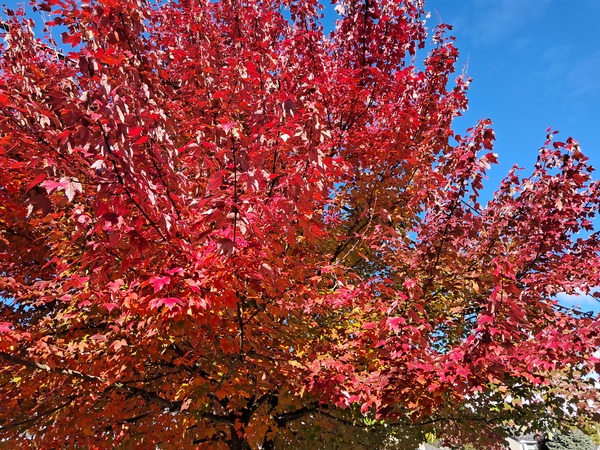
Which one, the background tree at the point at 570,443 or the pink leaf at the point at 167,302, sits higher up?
the background tree at the point at 570,443

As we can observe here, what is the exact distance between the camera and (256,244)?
285cm

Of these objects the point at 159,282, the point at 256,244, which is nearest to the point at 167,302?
the point at 159,282

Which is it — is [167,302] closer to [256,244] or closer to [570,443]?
[256,244]

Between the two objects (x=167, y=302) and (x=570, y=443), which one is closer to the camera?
(x=167, y=302)

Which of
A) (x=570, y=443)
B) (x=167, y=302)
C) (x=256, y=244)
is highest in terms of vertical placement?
(x=570, y=443)

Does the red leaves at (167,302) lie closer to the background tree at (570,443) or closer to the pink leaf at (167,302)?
the pink leaf at (167,302)

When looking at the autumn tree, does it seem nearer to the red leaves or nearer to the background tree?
the red leaves

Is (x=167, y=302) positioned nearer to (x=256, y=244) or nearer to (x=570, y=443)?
(x=256, y=244)

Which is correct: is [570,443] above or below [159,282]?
above

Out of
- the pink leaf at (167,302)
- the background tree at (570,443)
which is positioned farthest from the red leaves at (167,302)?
the background tree at (570,443)

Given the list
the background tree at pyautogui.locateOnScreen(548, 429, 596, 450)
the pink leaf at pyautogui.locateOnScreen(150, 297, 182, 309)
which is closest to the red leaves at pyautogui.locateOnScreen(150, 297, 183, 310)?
the pink leaf at pyautogui.locateOnScreen(150, 297, 182, 309)

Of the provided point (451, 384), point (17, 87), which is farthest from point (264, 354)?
point (17, 87)

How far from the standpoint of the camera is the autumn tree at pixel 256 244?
9.07 feet

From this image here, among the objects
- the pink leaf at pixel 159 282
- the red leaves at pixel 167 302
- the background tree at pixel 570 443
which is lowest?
the red leaves at pixel 167 302
